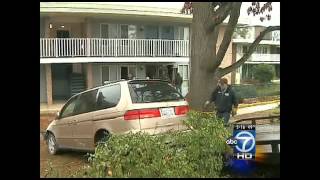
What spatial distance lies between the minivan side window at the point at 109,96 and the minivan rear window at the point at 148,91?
0.19m

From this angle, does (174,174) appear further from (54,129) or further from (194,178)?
(54,129)

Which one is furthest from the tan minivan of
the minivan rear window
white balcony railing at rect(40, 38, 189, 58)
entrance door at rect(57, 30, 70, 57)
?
entrance door at rect(57, 30, 70, 57)

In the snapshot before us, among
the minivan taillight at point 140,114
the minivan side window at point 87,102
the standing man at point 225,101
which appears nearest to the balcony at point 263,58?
the standing man at point 225,101

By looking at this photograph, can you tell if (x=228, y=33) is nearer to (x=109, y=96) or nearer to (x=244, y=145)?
(x=244, y=145)

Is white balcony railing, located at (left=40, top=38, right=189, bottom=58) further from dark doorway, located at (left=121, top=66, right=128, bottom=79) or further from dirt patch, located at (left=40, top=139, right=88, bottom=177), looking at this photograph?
dirt patch, located at (left=40, top=139, right=88, bottom=177)

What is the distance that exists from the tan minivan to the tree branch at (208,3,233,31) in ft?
3.59

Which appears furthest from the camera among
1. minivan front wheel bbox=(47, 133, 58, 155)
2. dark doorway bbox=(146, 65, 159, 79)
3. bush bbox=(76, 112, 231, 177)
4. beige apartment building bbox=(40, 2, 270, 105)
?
minivan front wheel bbox=(47, 133, 58, 155)

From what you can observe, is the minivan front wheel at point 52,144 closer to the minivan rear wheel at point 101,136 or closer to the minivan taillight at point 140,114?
the minivan rear wheel at point 101,136

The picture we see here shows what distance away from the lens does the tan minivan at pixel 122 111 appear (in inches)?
199

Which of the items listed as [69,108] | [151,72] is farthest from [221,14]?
[69,108]

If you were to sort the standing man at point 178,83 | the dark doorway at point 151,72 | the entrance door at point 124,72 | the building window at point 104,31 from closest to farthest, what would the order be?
the building window at point 104,31 → the entrance door at point 124,72 → the dark doorway at point 151,72 → the standing man at point 178,83

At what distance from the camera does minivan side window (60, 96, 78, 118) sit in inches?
201

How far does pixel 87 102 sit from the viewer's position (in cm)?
514
